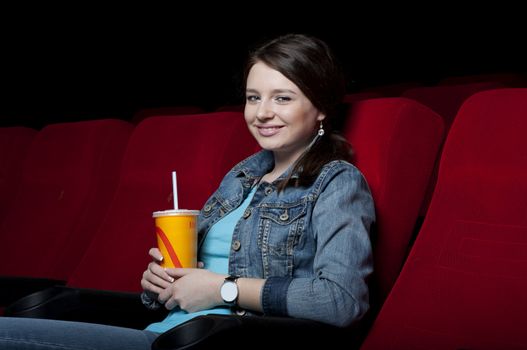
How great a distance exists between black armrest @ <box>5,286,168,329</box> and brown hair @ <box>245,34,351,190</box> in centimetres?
26

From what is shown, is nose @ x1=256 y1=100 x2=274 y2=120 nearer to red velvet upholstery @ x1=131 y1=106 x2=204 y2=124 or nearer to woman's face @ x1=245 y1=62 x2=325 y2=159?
woman's face @ x1=245 y1=62 x2=325 y2=159

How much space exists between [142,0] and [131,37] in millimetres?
157

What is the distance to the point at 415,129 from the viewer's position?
104 centimetres

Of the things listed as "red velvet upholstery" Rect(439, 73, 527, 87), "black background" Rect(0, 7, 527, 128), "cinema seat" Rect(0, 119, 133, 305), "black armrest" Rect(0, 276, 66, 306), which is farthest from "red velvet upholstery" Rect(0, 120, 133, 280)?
"black background" Rect(0, 7, 527, 128)

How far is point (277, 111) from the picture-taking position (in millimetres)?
992

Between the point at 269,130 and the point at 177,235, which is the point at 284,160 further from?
the point at 177,235

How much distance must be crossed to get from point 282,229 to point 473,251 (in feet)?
0.76

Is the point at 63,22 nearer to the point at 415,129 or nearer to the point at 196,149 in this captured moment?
the point at 196,149

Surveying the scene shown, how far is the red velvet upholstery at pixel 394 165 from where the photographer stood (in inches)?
39.1

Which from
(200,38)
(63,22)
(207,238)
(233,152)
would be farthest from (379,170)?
(63,22)

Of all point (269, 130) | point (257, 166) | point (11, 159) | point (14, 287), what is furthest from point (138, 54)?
point (269, 130)

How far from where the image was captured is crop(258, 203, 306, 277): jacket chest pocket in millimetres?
938

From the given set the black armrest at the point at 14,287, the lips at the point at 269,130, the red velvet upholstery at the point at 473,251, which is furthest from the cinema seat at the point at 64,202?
the red velvet upholstery at the point at 473,251

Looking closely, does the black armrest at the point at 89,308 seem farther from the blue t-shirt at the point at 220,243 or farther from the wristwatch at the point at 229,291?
the wristwatch at the point at 229,291
